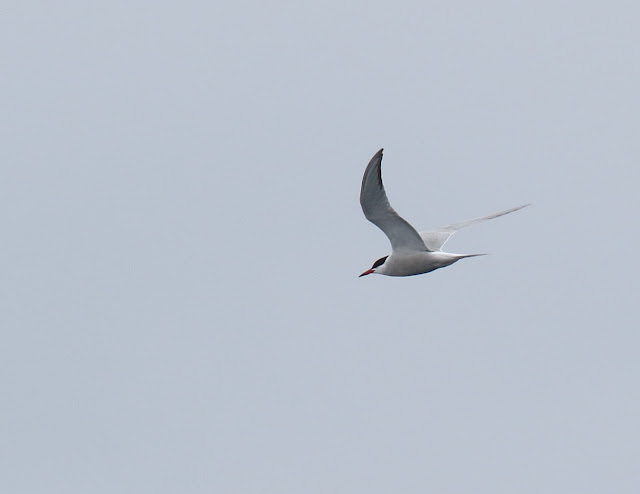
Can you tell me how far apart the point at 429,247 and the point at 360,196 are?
261 centimetres

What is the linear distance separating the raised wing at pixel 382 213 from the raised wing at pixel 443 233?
969mm

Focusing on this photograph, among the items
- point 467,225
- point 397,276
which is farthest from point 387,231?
point 467,225

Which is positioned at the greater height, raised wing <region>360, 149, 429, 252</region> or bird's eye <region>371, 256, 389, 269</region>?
raised wing <region>360, 149, 429, 252</region>

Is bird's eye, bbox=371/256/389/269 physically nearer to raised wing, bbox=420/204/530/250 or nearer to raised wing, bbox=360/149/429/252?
raised wing, bbox=360/149/429/252

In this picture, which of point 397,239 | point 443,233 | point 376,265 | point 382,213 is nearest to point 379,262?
point 376,265

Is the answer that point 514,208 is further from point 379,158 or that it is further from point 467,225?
point 379,158

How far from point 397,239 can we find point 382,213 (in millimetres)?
943

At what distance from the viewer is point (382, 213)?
1923 centimetres

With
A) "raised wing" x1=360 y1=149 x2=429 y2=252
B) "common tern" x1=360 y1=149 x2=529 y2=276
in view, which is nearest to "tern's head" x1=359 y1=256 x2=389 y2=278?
"common tern" x1=360 y1=149 x2=529 y2=276

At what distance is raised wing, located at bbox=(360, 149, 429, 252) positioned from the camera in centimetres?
1839

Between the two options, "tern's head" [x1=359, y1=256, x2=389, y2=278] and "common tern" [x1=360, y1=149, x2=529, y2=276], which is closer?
"common tern" [x1=360, y1=149, x2=529, y2=276]

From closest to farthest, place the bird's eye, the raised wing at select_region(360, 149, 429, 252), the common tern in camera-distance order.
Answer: the raised wing at select_region(360, 149, 429, 252), the common tern, the bird's eye

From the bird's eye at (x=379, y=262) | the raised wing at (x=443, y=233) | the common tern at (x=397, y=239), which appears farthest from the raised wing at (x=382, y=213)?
the raised wing at (x=443, y=233)

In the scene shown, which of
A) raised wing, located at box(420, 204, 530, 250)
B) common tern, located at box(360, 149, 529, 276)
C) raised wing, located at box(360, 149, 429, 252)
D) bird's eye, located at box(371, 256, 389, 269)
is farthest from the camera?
raised wing, located at box(420, 204, 530, 250)
